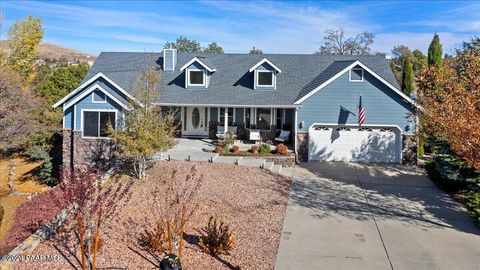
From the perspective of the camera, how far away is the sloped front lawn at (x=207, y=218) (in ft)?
31.2

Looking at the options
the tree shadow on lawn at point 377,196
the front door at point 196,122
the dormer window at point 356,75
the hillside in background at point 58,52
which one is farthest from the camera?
the hillside in background at point 58,52

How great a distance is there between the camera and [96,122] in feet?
70.8

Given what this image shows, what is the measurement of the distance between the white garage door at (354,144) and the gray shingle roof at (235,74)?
2.58 m

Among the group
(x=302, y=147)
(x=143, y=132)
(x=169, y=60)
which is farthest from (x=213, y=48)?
(x=143, y=132)

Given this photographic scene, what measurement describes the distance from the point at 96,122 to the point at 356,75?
46.7 feet

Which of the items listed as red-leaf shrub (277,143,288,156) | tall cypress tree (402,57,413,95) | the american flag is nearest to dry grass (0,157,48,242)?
red-leaf shrub (277,143,288,156)

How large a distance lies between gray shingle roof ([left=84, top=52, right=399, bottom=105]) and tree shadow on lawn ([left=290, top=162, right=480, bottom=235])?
5332mm

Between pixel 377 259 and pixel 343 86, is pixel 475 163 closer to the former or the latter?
pixel 377 259

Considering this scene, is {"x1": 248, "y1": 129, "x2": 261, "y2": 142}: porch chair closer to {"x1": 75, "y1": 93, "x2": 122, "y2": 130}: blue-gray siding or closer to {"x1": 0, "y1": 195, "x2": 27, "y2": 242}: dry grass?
{"x1": 75, "y1": 93, "x2": 122, "y2": 130}: blue-gray siding

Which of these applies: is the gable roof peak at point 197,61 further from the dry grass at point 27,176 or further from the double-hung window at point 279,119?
the dry grass at point 27,176

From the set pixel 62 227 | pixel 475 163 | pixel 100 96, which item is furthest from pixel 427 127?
pixel 100 96

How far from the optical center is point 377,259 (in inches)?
396

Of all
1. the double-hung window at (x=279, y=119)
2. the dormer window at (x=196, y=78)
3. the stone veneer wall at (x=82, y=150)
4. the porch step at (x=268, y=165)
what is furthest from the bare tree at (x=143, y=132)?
the double-hung window at (x=279, y=119)

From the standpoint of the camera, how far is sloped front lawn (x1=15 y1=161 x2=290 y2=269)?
31.2ft
